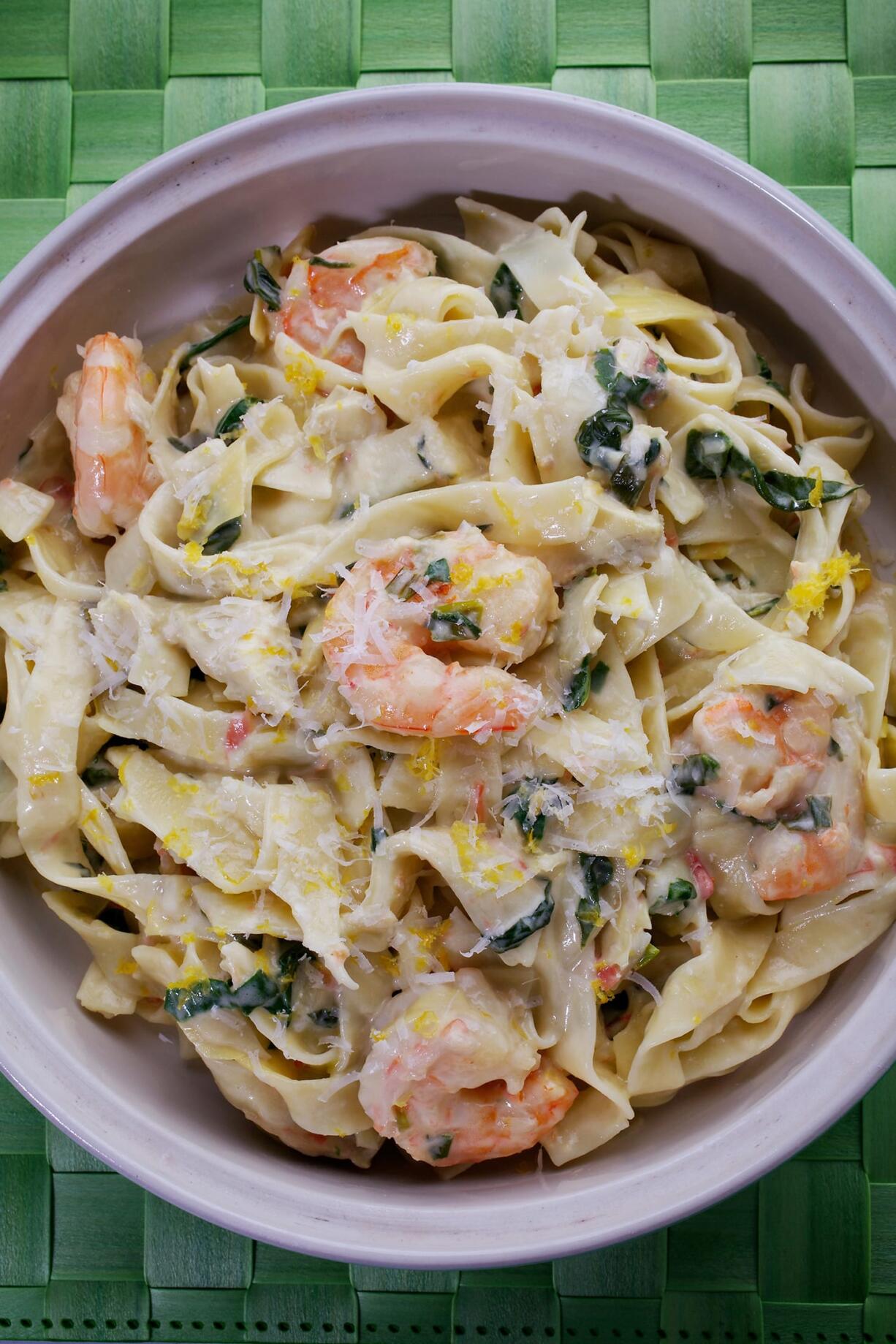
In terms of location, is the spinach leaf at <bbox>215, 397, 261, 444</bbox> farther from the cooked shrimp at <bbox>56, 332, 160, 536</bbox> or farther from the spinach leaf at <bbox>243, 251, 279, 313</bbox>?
the spinach leaf at <bbox>243, 251, 279, 313</bbox>

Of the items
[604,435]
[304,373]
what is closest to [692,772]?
[604,435]

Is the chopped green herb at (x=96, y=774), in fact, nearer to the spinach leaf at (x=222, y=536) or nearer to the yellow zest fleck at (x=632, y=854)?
the spinach leaf at (x=222, y=536)

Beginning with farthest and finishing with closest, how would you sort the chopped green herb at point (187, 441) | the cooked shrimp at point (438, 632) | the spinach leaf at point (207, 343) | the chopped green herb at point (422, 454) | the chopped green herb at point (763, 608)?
the spinach leaf at point (207, 343) → the chopped green herb at point (187, 441) → the chopped green herb at point (763, 608) → the chopped green herb at point (422, 454) → the cooked shrimp at point (438, 632)

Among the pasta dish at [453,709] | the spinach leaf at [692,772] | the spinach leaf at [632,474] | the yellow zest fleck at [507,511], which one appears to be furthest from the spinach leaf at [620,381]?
the spinach leaf at [692,772]

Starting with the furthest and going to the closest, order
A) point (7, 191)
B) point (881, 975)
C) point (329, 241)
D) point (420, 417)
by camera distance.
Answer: point (7, 191)
point (329, 241)
point (420, 417)
point (881, 975)

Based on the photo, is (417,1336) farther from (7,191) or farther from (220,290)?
(7,191)

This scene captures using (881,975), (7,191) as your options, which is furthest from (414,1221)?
(7,191)

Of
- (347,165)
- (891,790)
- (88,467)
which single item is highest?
(347,165)
